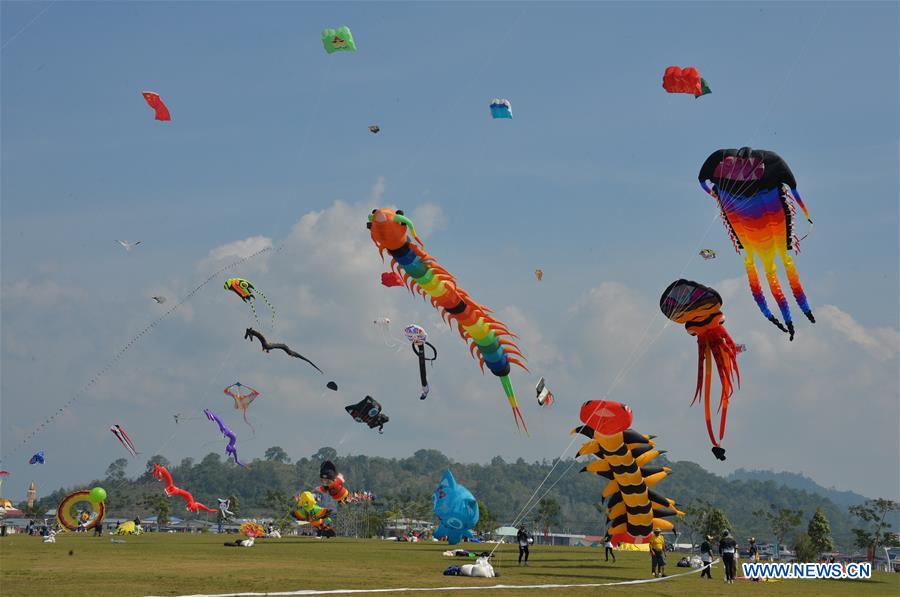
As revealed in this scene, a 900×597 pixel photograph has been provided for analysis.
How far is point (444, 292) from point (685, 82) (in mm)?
12752

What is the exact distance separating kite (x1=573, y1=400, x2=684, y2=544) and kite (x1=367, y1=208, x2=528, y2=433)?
410 centimetres

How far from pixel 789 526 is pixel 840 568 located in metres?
75.4

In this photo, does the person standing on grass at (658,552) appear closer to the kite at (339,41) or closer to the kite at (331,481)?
the kite at (339,41)

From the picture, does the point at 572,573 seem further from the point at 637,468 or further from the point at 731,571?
the point at 637,468

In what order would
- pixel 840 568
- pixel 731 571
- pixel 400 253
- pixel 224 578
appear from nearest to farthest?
pixel 224 578 < pixel 731 571 < pixel 840 568 < pixel 400 253

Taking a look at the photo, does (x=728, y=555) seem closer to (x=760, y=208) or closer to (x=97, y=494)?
(x=760, y=208)

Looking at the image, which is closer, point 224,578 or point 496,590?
point 496,590

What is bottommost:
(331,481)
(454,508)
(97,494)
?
(454,508)

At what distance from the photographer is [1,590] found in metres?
23.3

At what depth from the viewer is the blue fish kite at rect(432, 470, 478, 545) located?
5409cm

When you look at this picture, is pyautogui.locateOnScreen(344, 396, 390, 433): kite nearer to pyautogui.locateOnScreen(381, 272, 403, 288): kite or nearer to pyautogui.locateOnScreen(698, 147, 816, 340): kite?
pyautogui.locateOnScreen(381, 272, 403, 288): kite

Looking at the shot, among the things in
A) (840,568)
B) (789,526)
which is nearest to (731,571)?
(840,568)

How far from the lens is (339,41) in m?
35.6

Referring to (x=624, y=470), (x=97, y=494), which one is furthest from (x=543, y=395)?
(x=97, y=494)
